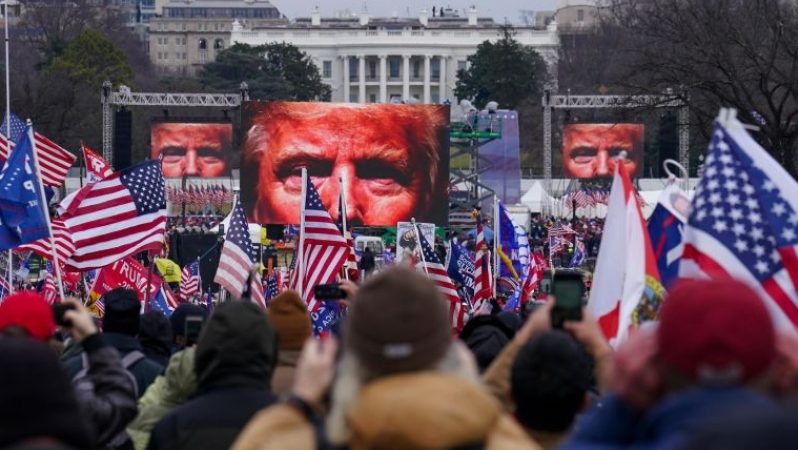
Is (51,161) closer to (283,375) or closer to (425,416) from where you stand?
(283,375)

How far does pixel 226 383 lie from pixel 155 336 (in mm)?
2880

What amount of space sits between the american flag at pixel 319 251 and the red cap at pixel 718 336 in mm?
10812

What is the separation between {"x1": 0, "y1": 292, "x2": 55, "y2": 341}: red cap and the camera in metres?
5.88

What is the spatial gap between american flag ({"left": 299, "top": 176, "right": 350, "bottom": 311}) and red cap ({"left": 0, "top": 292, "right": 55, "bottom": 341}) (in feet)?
27.1

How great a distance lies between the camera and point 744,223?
6.61m

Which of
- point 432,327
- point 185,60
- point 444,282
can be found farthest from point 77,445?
point 185,60

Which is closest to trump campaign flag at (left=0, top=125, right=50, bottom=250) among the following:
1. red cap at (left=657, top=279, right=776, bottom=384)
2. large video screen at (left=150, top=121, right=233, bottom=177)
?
red cap at (left=657, top=279, right=776, bottom=384)

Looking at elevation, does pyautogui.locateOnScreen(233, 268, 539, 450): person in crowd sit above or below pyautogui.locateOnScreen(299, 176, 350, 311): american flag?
above

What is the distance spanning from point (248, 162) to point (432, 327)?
4757 centimetres

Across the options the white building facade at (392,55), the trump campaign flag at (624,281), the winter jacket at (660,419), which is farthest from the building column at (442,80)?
the winter jacket at (660,419)

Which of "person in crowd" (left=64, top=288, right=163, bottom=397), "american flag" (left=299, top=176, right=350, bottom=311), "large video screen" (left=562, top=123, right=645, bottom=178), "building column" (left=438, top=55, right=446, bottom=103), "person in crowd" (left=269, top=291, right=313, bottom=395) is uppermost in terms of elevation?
"person in crowd" (left=269, top=291, right=313, bottom=395)

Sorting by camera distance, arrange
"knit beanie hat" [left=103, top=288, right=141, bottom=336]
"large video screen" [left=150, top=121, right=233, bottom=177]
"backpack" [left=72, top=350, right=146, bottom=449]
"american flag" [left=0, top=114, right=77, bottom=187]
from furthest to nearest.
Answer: "large video screen" [left=150, top=121, right=233, bottom=177]
"american flag" [left=0, top=114, right=77, bottom=187]
"knit beanie hat" [left=103, top=288, right=141, bottom=336]
"backpack" [left=72, top=350, right=146, bottom=449]

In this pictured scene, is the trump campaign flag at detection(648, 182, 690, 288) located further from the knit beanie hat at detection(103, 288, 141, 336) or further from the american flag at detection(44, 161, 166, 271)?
the american flag at detection(44, 161, 166, 271)

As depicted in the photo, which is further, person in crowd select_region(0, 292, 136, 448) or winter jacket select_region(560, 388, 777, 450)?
person in crowd select_region(0, 292, 136, 448)
